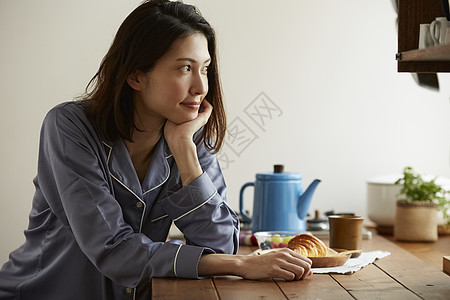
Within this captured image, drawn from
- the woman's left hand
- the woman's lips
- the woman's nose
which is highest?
the woman's nose

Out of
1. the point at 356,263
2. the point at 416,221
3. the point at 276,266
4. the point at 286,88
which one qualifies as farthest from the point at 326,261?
the point at 286,88

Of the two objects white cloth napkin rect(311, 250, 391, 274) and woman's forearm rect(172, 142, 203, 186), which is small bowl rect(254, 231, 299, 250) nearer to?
white cloth napkin rect(311, 250, 391, 274)

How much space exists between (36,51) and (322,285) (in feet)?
5.93

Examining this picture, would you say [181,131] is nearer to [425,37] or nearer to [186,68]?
[186,68]

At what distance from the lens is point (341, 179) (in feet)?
9.20

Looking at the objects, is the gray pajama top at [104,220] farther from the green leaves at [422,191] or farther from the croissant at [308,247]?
the green leaves at [422,191]

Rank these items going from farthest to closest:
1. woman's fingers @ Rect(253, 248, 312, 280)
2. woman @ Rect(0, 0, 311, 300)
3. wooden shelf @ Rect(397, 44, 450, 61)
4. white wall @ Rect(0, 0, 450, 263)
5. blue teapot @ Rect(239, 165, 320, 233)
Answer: white wall @ Rect(0, 0, 450, 263)
blue teapot @ Rect(239, 165, 320, 233)
woman @ Rect(0, 0, 311, 300)
woman's fingers @ Rect(253, 248, 312, 280)
wooden shelf @ Rect(397, 44, 450, 61)

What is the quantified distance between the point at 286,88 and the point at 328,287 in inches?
60.9

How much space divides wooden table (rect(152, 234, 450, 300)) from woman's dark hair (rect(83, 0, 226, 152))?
1.46 feet

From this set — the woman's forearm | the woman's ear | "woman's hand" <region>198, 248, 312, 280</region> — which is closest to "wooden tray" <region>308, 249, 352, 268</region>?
"woman's hand" <region>198, 248, 312, 280</region>

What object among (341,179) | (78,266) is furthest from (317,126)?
(78,266)

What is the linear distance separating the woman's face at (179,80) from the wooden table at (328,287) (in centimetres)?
45

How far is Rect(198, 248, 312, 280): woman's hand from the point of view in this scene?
136 cm

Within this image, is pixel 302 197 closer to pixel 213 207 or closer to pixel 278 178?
pixel 278 178
